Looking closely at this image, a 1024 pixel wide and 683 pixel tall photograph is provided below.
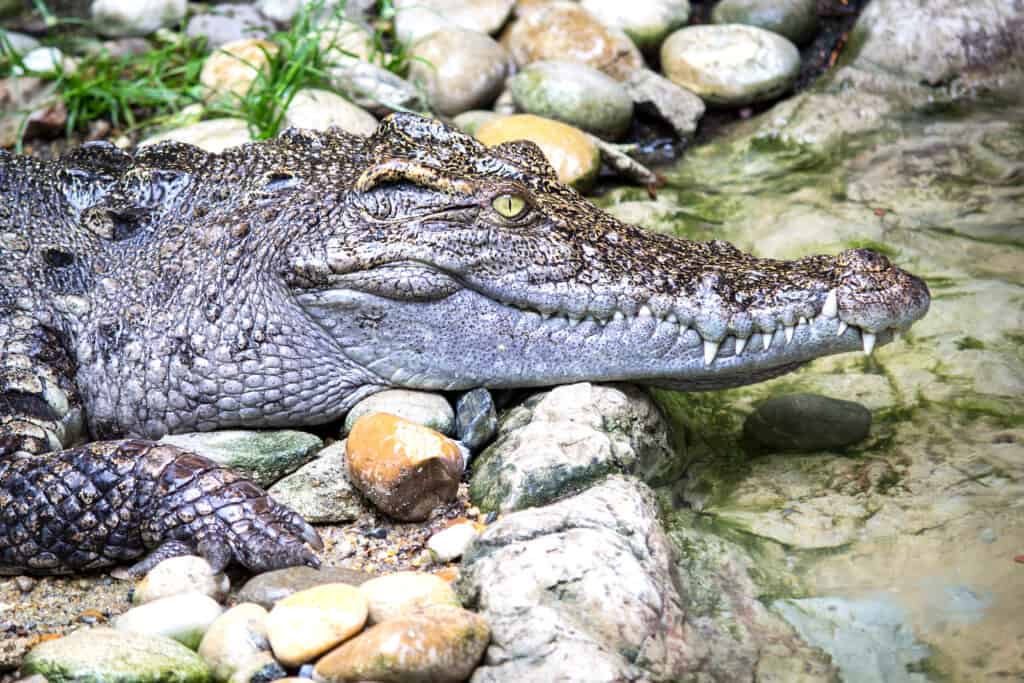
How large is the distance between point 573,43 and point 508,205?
379 centimetres

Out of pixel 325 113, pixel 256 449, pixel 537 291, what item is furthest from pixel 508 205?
pixel 325 113

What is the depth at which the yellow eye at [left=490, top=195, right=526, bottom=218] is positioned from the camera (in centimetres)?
372

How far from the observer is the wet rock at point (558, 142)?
19.1ft

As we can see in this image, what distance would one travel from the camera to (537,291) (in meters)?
3.67

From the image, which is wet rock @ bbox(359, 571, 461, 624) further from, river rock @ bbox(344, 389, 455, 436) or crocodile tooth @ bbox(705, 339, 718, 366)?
crocodile tooth @ bbox(705, 339, 718, 366)

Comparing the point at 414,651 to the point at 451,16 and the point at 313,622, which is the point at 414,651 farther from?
the point at 451,16

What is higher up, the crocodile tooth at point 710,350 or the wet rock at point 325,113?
the crocodile tooth at point 710,350

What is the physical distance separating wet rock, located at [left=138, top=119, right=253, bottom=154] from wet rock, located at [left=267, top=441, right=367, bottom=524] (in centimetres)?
268

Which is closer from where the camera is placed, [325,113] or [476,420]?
[476,420]

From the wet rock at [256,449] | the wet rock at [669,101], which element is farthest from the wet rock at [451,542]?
the wet rock at [669,101]

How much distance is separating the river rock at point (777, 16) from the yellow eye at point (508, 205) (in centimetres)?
442

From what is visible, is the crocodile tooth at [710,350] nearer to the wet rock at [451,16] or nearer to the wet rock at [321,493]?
the wet rock at [321,493]

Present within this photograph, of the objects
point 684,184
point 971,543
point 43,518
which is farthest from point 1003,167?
point 43,518

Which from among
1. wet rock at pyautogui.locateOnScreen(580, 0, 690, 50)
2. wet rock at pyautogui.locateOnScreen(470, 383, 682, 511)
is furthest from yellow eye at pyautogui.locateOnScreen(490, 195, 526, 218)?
wet rock at pyautogui.locateOnScreen(580, 0, 690, 50)
